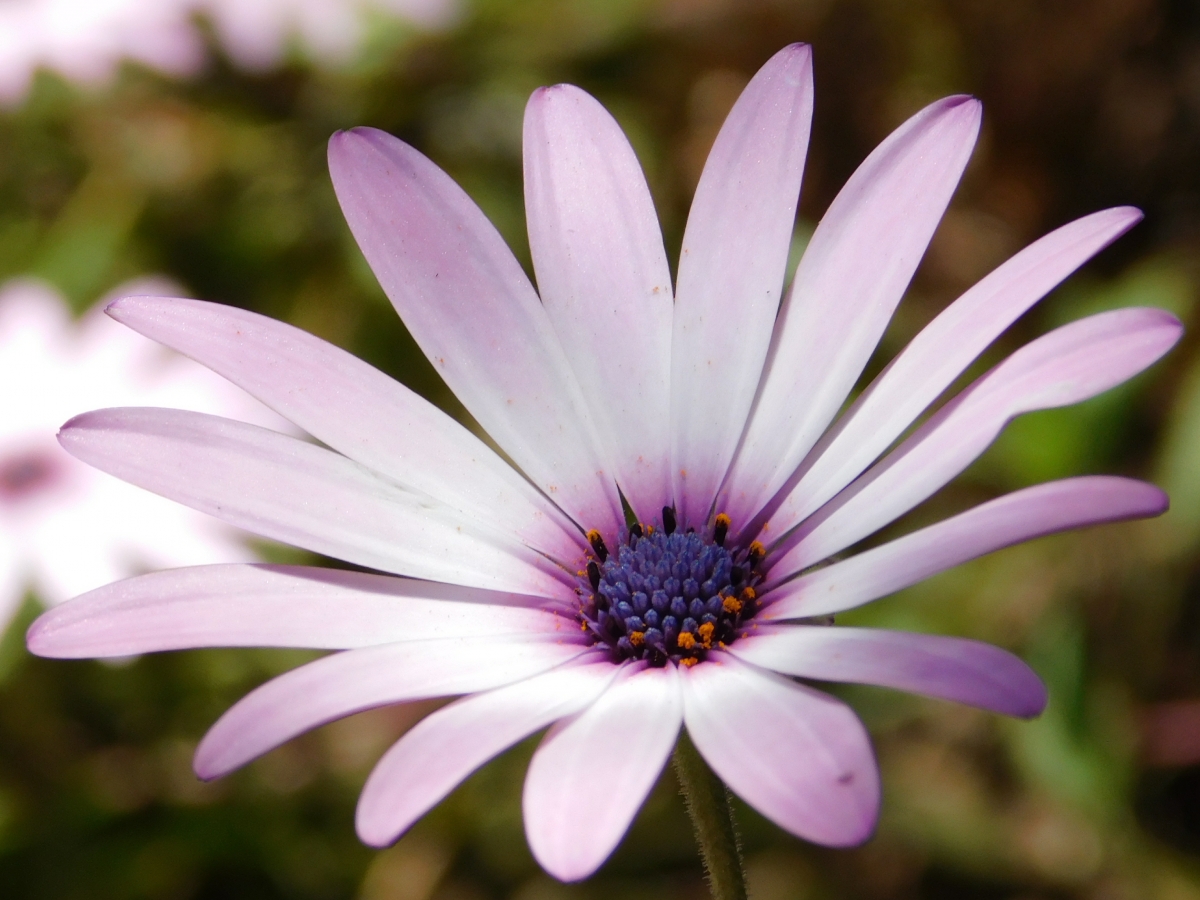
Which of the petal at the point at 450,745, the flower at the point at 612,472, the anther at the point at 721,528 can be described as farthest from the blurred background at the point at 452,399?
the petal at the point at 450,745

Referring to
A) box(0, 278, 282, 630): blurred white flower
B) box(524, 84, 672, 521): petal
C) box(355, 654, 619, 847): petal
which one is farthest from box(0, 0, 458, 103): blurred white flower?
box(355, 654, 619, 847): petal

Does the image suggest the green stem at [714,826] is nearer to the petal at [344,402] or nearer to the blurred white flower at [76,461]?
the petal at [344,402]

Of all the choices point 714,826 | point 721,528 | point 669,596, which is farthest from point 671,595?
point 714,826

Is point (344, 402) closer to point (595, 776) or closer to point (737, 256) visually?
point (737, 256)

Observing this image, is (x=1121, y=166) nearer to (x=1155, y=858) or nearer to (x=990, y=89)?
(x=990, y=89)

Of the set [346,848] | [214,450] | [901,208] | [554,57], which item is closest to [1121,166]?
[554,57]

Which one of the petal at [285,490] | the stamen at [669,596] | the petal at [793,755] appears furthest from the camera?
the stamen at [669,596]
